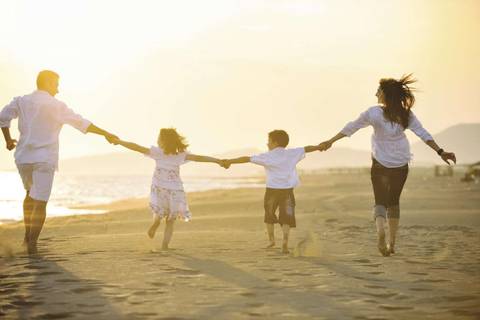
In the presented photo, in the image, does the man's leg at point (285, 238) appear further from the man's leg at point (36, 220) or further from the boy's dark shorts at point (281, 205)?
the man's leg at point (36, 220)

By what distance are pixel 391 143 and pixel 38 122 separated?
437cm

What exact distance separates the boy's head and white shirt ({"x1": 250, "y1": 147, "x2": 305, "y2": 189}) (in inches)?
2.3

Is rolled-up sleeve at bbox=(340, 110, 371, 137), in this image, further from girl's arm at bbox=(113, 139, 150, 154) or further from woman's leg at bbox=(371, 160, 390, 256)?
girl's arm at bbox=(113, 139, 150, 154)

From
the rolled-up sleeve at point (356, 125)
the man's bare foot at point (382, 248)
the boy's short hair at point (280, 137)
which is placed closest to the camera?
the man's bare foot at point (382, 248)

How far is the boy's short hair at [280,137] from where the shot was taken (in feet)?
28.2

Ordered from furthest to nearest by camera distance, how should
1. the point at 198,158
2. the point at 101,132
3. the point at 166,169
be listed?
the point at 198,158 < the point at 166,169 < the point at 101,132

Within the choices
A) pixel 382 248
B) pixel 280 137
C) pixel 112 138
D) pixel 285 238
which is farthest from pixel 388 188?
pixel 112 138

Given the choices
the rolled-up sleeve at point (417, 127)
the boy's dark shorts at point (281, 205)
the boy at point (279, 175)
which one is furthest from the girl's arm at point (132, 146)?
the rolled-up sleeve at point (417, 127)

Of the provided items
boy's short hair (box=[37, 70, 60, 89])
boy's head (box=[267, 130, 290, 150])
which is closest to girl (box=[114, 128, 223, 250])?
boy's head (box=[267, 130, 290, 150])

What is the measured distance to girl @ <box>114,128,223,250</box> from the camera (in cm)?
848

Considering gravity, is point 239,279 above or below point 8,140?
below

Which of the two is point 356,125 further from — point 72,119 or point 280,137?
point 72,119

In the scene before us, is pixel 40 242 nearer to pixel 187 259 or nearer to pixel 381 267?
pixel 187 259

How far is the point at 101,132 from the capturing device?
8.14m
